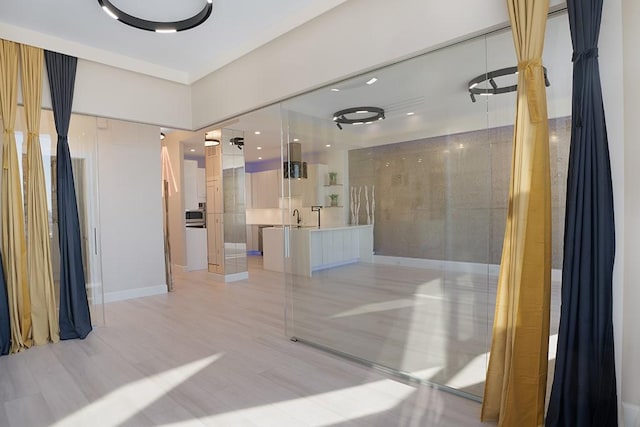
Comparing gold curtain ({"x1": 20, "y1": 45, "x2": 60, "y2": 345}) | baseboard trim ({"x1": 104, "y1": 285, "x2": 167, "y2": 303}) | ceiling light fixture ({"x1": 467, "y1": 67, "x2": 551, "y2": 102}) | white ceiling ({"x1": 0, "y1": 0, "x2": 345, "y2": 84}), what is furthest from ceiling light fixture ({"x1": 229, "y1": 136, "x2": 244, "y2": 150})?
ceiling light fixture ({"x1": 467, "y1": 67, "x2": 551, "y2": 102})

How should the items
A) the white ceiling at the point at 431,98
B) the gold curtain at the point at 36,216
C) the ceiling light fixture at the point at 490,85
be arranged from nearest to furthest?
1. the white ceiling at the point at 431,98
2. the ceiling light fixture at the point at 490,85
3. the gold curtain at the point at 36,216

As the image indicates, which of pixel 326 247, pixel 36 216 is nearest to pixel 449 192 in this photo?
pixel 326 247

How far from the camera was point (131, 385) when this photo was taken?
106 inches

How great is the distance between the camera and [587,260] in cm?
181

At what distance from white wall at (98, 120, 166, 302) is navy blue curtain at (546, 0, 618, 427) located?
5.30 m

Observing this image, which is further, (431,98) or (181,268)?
(181,268)

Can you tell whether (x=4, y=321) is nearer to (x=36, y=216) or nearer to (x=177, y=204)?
(x=36, y=216)

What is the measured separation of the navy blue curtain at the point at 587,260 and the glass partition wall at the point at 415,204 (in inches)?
8.2

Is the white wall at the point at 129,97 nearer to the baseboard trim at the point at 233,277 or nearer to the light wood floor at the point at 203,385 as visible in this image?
the light wood floor at the point at 203,385

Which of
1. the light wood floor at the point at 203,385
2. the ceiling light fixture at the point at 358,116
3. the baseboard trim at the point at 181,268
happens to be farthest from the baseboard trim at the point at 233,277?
the ceiling light fixture at the point at 358,116

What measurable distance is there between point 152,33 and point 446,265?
11.8 feet

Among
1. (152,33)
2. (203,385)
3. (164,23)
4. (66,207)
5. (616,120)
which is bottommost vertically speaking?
(203,385)

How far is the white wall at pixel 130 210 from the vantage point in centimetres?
517

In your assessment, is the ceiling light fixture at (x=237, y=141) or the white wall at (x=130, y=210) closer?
the white wall at (x=130, y=210)
